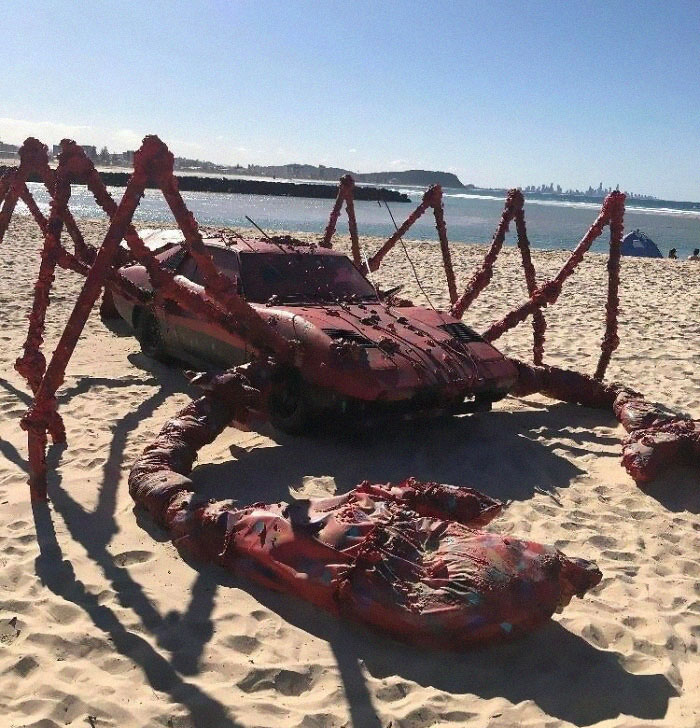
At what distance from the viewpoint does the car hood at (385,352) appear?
5.41m

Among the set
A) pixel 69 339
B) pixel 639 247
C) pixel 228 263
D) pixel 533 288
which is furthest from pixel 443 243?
pixel 639 247

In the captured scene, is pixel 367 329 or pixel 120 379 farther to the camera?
pixel 120 379

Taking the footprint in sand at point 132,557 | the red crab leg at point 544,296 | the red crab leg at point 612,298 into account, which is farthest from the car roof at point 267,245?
the footprint in sand at point 132,557


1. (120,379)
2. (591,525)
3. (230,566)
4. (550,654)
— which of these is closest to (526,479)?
(591,525)

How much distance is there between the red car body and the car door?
11mm

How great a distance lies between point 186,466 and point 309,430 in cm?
121

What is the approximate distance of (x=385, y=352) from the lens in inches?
224

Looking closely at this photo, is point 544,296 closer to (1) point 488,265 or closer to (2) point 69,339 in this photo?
(1) point 488,265

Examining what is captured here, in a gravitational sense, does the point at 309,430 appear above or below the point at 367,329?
below

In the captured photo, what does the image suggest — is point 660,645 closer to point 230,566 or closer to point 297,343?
point 230,566

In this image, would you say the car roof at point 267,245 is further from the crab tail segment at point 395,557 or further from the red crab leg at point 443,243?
the crab tail segment at point 395,557

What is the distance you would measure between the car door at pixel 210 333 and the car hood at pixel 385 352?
1.76 ft

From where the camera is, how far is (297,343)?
226 inches

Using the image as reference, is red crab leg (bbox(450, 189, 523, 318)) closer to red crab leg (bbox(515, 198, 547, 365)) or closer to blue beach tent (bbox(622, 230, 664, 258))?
red crab leg (bbox(515, 198, 547, 365))
